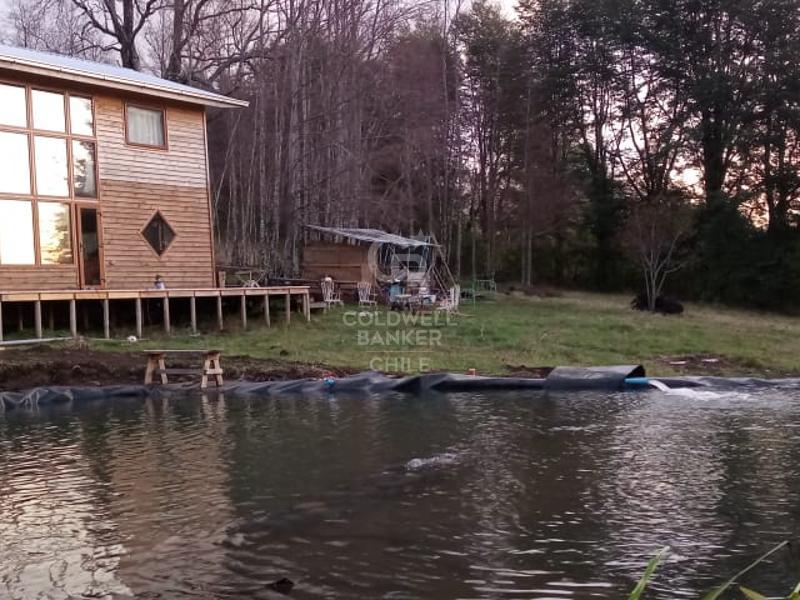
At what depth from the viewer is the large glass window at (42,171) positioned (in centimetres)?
1393

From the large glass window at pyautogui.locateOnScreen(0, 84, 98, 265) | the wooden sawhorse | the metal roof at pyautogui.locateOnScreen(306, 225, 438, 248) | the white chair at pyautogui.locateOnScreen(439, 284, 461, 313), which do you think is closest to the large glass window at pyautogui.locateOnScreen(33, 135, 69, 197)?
the large glass window at pyautogui.locateOnScreen(0, 84, 98, 265)

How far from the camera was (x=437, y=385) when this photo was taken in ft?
34.3

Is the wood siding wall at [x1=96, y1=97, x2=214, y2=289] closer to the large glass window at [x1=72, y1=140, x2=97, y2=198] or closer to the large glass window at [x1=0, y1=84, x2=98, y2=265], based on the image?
the large glass window at [x1=72, y1=140, x2=97, y2=198]

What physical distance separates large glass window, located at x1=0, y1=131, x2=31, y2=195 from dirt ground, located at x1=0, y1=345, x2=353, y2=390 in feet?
11.4

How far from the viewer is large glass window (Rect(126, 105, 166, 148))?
15.7 meters

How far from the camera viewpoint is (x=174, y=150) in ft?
53.7

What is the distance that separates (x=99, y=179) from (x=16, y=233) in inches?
75.9

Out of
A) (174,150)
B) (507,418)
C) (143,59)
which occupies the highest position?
(143,59)

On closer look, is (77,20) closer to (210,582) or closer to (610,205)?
(610,205)

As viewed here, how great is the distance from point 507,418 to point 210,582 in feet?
16.4

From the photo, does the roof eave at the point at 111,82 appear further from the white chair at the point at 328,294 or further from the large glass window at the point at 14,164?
the white chair at the point at 328,294

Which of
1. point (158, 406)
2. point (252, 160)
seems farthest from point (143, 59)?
point (158, 406)

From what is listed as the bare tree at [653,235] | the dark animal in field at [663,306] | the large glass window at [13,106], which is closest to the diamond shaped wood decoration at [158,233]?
the large glass window at [13,106]

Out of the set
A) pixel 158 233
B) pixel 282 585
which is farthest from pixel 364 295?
pixel 282 585
